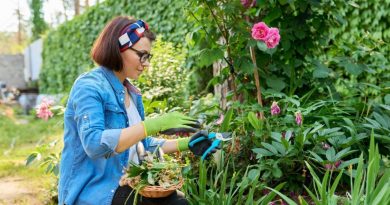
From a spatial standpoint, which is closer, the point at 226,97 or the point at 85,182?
the point at 85,182

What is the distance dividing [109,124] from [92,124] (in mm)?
191

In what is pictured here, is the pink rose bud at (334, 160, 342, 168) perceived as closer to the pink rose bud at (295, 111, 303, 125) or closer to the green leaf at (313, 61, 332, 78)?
the pink rose bud at (295, 111, 303, 125)

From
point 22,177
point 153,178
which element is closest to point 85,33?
point 22,177

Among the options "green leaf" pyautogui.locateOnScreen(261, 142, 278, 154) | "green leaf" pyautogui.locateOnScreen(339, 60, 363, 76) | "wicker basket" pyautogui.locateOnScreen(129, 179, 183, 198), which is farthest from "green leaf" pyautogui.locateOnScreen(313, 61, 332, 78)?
"wicker basket" pyautogui.locateOnScreen(129, 179, 183, 198)

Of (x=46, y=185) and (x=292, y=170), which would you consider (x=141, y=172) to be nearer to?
(x=292, y=170)

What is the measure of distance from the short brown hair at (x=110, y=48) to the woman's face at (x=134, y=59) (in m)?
0.03

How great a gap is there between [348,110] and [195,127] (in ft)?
4.69

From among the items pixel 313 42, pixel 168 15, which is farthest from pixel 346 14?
pixel 168 15

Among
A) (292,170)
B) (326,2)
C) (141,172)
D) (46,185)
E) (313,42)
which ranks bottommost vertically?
(46,185)

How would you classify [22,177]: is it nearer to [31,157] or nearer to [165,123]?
[31,157]

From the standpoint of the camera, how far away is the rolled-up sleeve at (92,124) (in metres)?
1.89

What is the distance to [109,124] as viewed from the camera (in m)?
2.09

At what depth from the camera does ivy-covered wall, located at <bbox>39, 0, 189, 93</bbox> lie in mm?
6535

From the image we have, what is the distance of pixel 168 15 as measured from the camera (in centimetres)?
662
